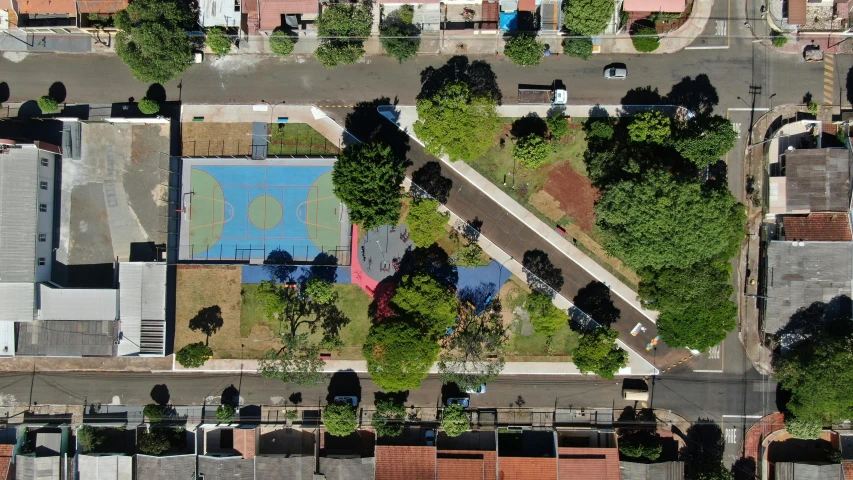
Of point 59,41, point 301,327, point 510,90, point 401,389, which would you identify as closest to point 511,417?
point 401,389

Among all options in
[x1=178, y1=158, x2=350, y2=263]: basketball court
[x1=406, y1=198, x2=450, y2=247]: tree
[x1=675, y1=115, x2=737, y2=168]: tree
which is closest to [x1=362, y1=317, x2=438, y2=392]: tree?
[x1=406, y1=198, x2=450, y2=247]: tree

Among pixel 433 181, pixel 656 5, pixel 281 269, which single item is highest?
pixel 656 5

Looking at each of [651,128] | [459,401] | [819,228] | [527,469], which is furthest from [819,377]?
[459,401]

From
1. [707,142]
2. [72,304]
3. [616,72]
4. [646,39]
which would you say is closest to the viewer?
[707,142]

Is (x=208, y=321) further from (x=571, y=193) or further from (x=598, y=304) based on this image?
(x=598, y=304)

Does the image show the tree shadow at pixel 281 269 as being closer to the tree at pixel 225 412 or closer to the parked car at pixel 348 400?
the parked car at pixel 348 400
